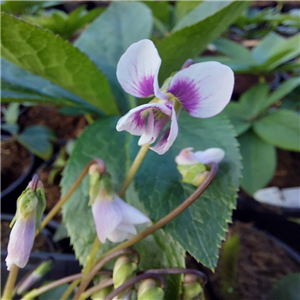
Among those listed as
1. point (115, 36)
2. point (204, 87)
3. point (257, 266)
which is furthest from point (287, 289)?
point (115, 36)

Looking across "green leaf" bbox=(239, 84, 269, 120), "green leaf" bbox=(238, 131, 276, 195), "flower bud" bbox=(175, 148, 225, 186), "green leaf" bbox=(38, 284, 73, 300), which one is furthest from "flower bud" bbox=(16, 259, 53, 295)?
"green leaf" bbox=(239, 84, 269, 120)

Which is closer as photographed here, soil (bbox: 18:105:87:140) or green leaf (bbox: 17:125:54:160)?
green leaf (bbox: 17:125:54:160)

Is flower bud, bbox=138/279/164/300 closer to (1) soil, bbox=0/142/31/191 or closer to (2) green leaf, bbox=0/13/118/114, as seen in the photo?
(2) green leaf, bbox=0/13/118/114

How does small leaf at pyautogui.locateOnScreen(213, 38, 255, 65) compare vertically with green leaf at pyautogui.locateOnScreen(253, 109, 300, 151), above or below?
above

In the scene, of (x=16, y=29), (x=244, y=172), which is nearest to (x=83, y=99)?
(x=16, y=29)

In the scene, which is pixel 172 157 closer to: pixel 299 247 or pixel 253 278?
pixel 253 278

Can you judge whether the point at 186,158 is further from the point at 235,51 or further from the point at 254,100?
the point at 235,51

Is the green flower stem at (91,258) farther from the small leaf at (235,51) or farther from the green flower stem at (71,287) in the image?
the small leaf at (235,51)
